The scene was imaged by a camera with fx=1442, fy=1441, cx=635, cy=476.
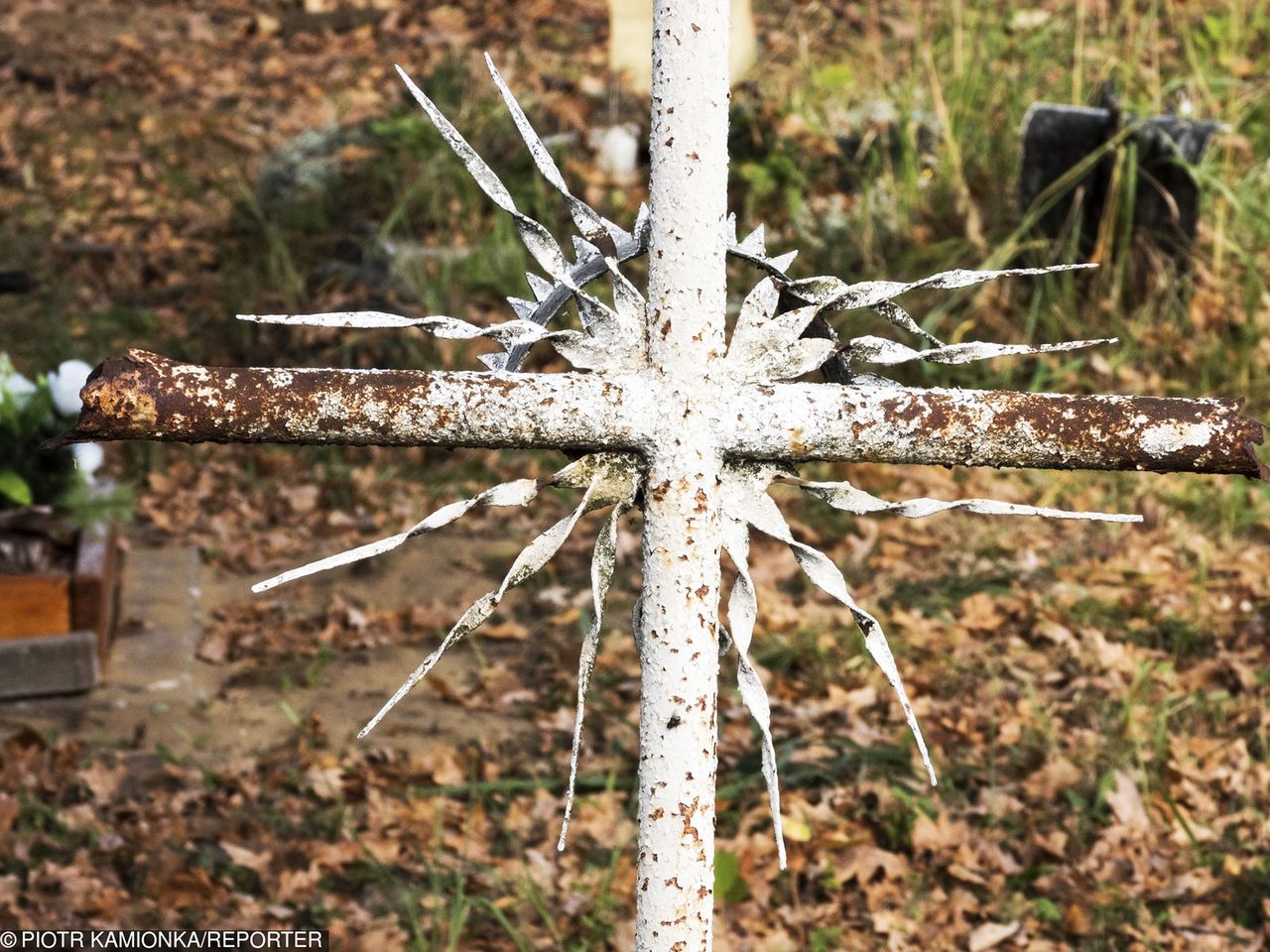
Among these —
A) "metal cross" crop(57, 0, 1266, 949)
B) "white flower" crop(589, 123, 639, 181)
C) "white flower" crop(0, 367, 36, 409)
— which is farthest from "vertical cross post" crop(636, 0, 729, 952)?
"white flower" crop(589, 123, 639, 181)

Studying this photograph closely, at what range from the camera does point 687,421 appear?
4.30 ft

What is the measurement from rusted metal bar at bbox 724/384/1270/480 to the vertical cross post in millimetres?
59

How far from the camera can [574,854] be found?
12.6 ft

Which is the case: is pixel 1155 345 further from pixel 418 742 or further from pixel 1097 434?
pixel 1097 434

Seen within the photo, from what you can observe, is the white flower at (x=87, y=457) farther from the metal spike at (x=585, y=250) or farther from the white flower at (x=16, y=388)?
the metal spike at (x=585, y=250)

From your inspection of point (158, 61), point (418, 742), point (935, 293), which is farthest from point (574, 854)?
point (158, 61)

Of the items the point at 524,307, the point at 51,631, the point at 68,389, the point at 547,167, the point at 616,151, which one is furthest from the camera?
the point at 616,151

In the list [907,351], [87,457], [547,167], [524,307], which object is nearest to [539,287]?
[524,307]

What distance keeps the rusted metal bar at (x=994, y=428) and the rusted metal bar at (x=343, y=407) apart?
0.15 metres

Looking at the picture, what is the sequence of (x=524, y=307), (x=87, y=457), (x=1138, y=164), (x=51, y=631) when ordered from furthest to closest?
(x=1138, y=164) → (x=87, y=457) → (x=51, y=631) → (x=524, y=307)

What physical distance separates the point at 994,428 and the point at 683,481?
287mm

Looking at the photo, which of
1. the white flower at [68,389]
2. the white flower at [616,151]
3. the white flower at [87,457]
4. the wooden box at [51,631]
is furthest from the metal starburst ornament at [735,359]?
the white flower at [616,151]

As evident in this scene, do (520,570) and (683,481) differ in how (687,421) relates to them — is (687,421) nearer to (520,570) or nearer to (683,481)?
(683,481)

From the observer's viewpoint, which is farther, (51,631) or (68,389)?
(51,631)
